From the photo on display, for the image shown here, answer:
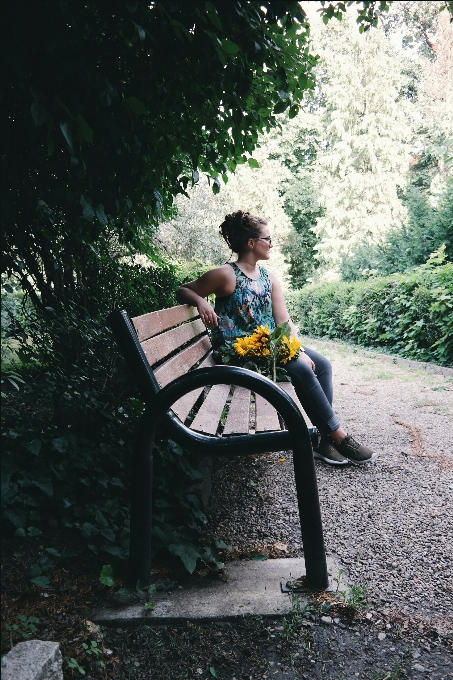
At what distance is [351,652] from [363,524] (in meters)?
1.07

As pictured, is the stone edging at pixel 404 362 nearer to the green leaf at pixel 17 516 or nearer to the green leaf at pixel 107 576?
the green leaf at pixel 107 576

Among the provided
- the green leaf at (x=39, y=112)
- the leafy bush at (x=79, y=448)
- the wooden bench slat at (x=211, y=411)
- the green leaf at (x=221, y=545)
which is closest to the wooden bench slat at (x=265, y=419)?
the wooden bench slat at (x=211, y=411)

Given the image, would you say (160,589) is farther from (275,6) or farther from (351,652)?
(275,6)

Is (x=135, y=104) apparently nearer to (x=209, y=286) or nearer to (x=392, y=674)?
(x=209, y=286)

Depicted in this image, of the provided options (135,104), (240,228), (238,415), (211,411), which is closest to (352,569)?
(238,415)

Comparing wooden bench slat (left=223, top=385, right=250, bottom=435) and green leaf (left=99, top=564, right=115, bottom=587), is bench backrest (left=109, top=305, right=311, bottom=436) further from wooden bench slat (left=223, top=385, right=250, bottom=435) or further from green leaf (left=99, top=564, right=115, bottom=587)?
green leaf (left=99, top=564, right=115, bottom=587)

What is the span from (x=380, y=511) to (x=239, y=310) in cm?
159

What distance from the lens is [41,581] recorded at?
1981mm

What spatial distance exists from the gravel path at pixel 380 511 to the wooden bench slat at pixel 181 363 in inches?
31.0

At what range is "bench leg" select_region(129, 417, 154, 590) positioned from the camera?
2.08m

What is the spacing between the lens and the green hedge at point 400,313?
8.02 metres

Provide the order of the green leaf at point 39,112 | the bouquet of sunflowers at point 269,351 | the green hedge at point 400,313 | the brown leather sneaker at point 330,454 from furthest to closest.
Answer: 1. the green hedge at point 400,313
2. the brown leather sneaker at point 330,454
3. the bouquet of sunflowers at point 269,351
4. the green leaf at point 39,112

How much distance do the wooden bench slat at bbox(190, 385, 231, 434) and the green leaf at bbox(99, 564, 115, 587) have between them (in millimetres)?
628

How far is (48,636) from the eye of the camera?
1.83m
